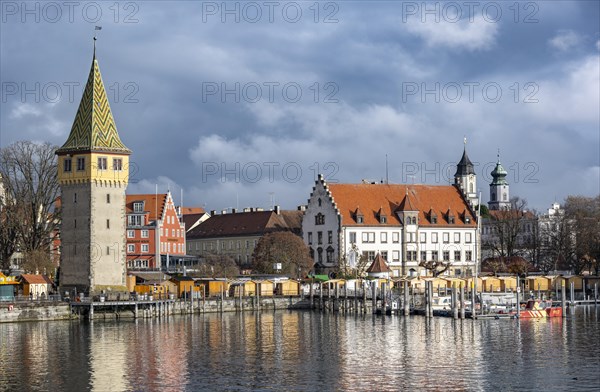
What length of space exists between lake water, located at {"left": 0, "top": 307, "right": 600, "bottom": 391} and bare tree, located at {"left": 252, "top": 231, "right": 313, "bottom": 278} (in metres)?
30.5

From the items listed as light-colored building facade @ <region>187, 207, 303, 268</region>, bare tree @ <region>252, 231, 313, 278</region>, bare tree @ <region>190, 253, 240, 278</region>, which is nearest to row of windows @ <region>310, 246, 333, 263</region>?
bare tree @ <region>252, 231, 313, 278</region>

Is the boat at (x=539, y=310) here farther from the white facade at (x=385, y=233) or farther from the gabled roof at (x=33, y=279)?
the gabled roof at (x=33, y=279)

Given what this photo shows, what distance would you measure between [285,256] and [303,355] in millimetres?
57275

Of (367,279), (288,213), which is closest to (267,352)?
(367,279)

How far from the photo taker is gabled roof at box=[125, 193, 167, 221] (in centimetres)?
13838

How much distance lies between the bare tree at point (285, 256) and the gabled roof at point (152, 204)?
2055 cm

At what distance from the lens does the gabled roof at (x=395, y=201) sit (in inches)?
4924

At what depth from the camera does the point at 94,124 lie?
97.8m

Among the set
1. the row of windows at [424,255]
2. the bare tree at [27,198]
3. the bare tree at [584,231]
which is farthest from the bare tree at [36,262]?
the bare tree at [584,231]

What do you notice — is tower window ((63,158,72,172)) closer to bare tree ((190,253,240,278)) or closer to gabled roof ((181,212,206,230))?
bare tree ((190,253,240,278))

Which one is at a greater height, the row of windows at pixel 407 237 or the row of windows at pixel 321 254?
the row of windows at pixel 407 237

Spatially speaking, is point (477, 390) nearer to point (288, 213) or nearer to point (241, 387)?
point (241, 387)

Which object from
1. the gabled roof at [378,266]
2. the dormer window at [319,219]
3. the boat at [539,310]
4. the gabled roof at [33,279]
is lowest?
the boat at [539,310]

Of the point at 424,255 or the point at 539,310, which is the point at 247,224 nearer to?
the point at 424,255
